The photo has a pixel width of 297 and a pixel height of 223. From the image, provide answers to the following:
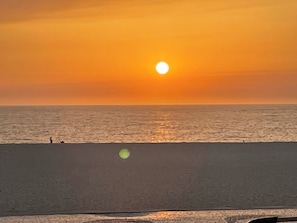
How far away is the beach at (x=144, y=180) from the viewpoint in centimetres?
1364

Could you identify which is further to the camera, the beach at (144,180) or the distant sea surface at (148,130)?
the distant sea surface at (148,130)

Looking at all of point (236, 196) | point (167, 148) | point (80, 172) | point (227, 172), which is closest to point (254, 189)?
point (236, 196)

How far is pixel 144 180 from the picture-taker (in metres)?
18.2

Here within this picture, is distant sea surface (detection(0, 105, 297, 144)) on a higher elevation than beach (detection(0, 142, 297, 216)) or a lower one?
higher

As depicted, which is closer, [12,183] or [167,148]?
[12,183]

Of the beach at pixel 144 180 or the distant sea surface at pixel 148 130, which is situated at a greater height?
the distant sea surface at pixel 148 130

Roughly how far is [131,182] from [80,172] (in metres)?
3.77

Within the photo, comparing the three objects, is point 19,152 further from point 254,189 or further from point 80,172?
point 254,189

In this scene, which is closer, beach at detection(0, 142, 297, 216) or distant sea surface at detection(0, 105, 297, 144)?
beach at detection(0, 142, 297, 216)

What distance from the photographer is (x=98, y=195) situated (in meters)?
15.0

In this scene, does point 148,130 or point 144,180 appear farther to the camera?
point 148,130

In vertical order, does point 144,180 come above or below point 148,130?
below

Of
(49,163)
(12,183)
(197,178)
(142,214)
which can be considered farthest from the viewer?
(49,163)

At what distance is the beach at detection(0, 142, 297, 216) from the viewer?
13641 mm
